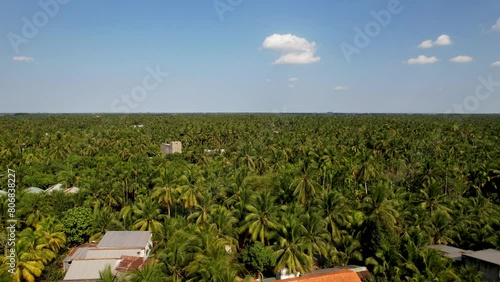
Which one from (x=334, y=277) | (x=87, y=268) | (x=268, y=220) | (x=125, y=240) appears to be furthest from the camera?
(x=268, y=220)

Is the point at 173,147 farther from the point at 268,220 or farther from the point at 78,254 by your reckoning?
the point at 268,220

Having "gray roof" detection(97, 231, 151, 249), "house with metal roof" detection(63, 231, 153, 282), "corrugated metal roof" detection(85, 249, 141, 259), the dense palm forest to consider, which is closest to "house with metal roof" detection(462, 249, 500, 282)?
the dense palm forest

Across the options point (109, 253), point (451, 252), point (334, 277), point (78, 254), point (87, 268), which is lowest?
point (78, 254)

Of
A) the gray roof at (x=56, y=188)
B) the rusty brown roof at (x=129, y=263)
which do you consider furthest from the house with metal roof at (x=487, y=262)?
the gray roof at (x=56, y=188)

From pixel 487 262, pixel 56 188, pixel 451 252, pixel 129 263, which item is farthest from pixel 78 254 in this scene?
pixel 487 262

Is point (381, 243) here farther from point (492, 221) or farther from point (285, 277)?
point (492, 221)

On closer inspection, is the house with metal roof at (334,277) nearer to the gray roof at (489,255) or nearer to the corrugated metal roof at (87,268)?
the gray roof at (489,255)

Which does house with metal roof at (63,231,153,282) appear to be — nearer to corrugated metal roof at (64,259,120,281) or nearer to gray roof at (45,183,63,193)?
corrugated metal roof at (64,259,120,281)
